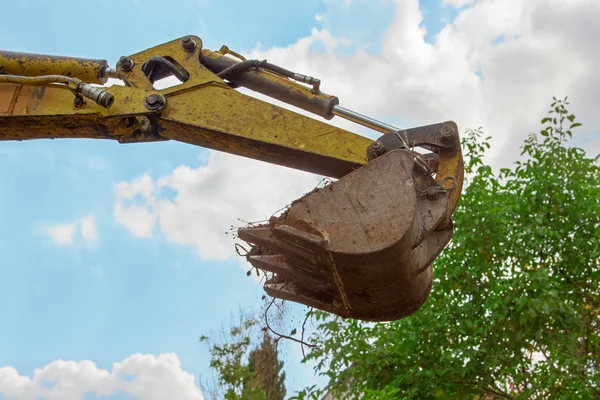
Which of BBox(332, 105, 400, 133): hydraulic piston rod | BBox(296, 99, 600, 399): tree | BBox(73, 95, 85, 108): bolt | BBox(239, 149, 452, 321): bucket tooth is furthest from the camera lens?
BBox(296, 99, 600, 399): tree

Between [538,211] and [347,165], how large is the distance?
609 cm

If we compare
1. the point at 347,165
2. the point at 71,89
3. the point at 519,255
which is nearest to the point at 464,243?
the point at 519,255

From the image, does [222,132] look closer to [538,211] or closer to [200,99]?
[200,99]

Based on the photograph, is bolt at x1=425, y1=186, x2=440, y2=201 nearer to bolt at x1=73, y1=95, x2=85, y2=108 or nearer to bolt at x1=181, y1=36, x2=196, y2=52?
bolt at x1=181, y1=36, x2=196, y2=52

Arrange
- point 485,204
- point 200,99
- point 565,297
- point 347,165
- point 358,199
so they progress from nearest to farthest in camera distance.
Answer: point 358,199 < point 347,165 < point 200,99 < point 565,297 < point 485,204

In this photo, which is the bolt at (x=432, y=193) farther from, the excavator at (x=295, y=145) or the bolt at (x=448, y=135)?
the bolt at (x=448, y=135)

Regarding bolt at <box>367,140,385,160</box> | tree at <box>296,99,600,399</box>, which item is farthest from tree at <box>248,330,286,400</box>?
bolt at <box>367,140,385,160</box>

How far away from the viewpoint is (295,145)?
11.9 feet

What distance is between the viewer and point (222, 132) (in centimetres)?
375

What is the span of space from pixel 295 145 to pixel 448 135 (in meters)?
0.83

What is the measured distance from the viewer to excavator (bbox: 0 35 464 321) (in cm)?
312

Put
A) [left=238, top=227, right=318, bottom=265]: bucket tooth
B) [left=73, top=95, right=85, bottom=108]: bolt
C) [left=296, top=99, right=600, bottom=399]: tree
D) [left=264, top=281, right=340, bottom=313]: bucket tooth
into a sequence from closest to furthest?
[left=238, top=227, right=318, bottom=265]: bucket tooth
[left=264, top=281, right=340, bottom=313]: bucket tooth
[left=73, top=95, right=85, bottom=108]: bolt
[left=296, top=99, right=600, bottom=399]: tree

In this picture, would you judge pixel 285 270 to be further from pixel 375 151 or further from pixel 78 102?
pixel 78 102

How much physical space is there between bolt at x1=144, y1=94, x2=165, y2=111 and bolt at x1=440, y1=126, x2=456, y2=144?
1.62m
